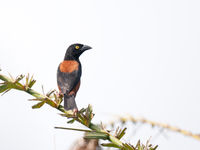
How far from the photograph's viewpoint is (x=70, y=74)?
425 cm

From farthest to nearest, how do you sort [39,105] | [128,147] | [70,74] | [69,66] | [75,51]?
[75,51], [69,66], [70,74], [39,105], [128,147]

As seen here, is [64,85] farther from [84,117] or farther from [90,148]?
[90,148]

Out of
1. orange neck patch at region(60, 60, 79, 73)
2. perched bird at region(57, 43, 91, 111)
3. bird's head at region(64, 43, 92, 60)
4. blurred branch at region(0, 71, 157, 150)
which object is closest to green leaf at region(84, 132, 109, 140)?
blurred branch at region(0, 71, 157, 150)

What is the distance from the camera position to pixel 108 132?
49.5 inches

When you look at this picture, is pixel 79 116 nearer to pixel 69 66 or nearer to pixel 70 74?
pixel 70 74

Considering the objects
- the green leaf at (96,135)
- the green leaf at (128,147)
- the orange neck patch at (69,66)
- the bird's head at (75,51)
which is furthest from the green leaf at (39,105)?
the bird's head at (75,51)

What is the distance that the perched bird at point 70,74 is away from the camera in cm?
359

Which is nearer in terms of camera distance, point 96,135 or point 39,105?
point 96,135

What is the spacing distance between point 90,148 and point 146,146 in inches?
10.4

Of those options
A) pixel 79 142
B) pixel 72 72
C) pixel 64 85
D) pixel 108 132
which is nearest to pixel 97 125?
pixel 108 132

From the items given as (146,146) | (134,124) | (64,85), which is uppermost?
(134,124)

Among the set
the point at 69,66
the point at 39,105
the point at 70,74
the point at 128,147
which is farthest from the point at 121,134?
the point at 69,66

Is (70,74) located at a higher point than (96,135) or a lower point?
lower

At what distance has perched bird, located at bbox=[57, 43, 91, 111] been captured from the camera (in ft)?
11.8
